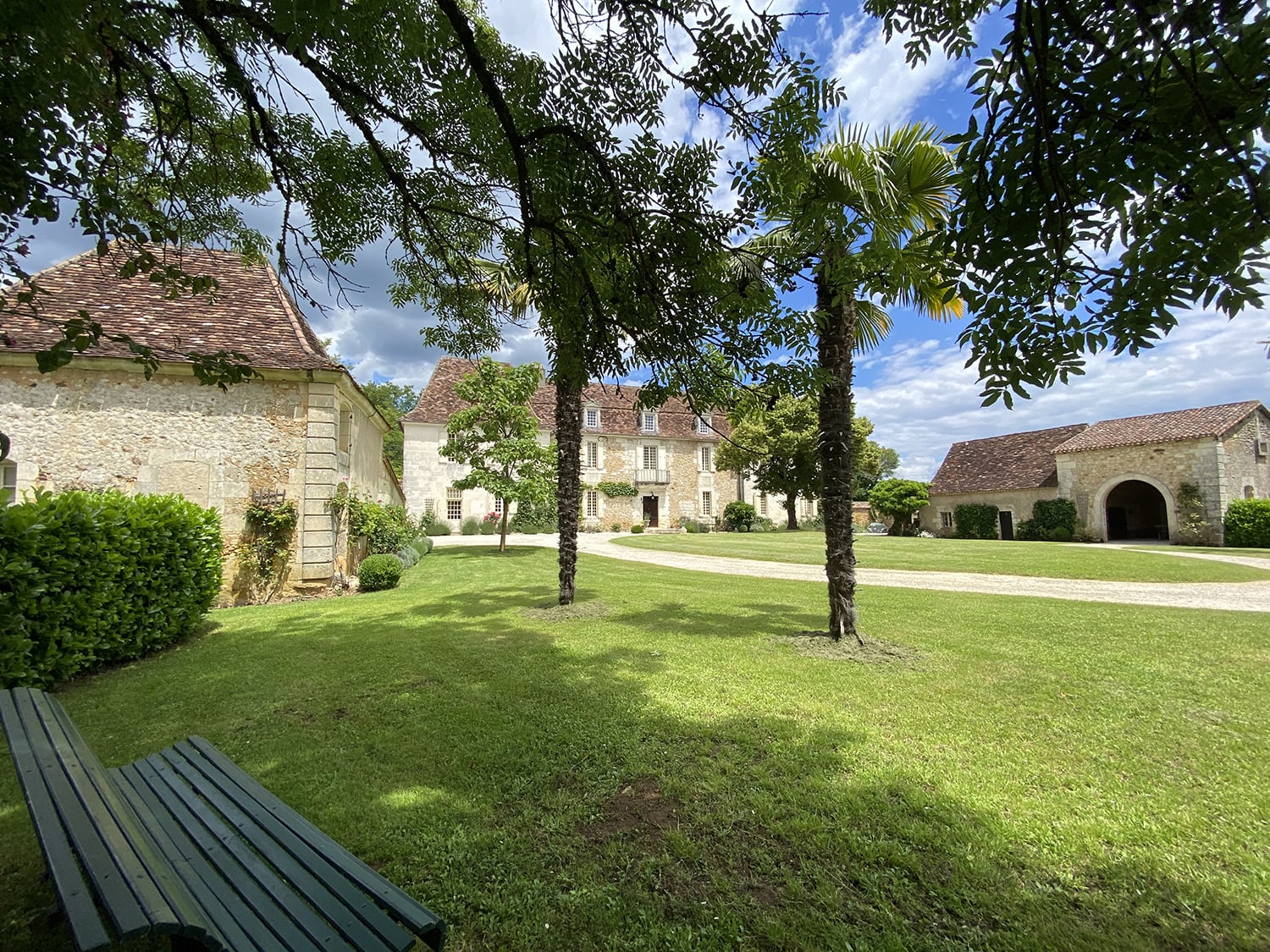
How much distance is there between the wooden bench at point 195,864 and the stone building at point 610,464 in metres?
29.8

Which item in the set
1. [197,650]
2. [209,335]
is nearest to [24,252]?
[197,650]

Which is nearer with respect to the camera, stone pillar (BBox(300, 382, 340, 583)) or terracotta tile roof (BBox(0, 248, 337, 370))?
terracotta tile roof (BBox(0, 248, 337, 370))

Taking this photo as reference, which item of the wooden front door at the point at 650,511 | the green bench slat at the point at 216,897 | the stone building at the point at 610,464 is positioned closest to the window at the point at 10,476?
the green bench slat at the point at 216,897

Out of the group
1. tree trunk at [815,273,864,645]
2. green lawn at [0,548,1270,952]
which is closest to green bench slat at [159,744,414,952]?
green lawn at [0,548,1270,952]

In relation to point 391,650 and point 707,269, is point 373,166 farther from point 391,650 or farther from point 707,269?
point 391,650

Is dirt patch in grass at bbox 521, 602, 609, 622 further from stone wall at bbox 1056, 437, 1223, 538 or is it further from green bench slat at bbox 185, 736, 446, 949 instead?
stone wall at bbox 1056, 437, 1223, 538

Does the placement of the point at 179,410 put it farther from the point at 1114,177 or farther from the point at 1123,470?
the point at 1123,470

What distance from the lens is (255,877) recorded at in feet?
5.77

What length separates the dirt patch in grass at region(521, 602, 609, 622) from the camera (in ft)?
27.7

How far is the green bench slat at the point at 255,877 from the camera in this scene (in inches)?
60.4

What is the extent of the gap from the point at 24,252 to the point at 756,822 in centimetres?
466

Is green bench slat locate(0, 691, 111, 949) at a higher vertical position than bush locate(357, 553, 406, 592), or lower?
higher

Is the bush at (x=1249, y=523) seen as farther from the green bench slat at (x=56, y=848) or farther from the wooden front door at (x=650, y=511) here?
the green bench slat at (x=56, y=848)

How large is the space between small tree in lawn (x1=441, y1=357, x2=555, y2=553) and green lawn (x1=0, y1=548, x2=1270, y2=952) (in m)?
10.5
